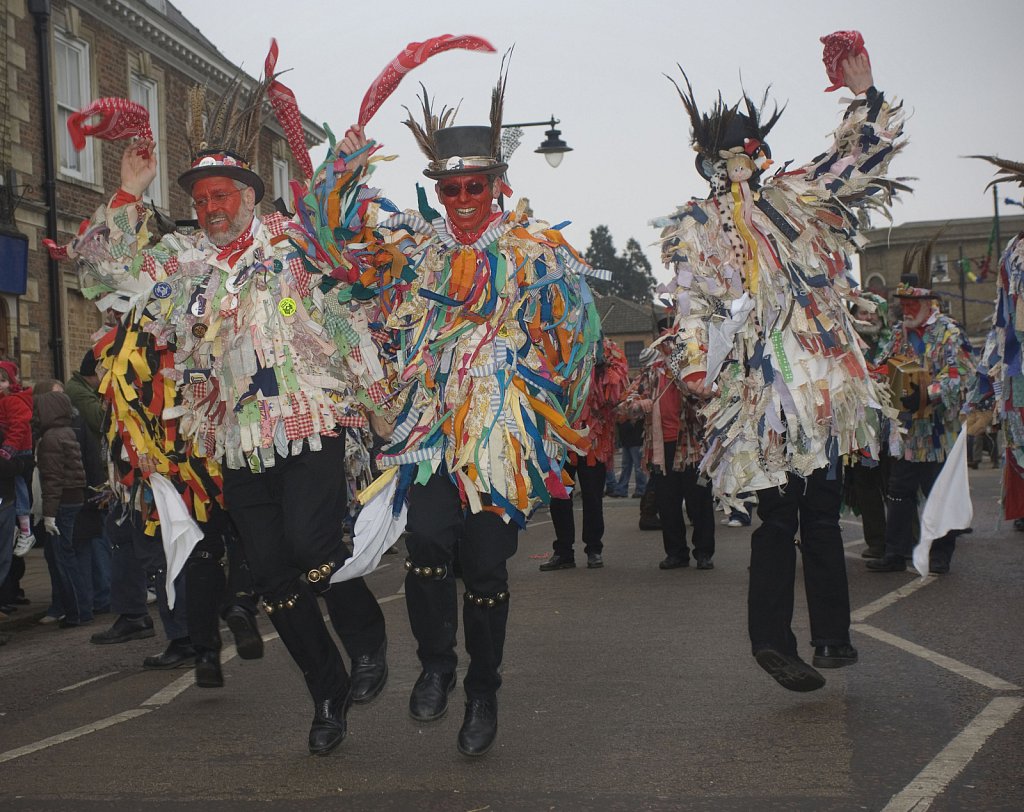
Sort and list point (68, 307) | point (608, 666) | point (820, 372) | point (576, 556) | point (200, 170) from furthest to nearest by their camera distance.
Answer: point (68, 307) → point (576, 556) → point (608, 666) → point (820, 372) → point (200, 170)

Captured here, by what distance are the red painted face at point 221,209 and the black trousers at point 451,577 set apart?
1.24 metres

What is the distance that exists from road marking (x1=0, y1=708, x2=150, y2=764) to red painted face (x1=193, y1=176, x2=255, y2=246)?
2.05 meters

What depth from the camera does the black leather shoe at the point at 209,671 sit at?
19.1 feet

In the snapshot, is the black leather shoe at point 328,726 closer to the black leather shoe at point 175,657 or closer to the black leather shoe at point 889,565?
the black leather shoe at point 175,657

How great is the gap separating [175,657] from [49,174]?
1324 cm

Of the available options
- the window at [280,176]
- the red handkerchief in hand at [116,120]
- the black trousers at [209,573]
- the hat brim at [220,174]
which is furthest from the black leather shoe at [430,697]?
the window at [280,176]

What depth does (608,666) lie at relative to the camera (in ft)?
20.1

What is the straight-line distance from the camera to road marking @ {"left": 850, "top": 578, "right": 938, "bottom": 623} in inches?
286

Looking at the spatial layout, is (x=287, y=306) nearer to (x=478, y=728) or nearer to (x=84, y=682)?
(x=478, y=728)

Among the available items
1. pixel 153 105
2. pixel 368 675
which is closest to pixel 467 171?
pixel 368 675

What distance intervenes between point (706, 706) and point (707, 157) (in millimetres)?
2244

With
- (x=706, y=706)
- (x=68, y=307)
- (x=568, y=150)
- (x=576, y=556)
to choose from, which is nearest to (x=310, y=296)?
(x=706, y=706)

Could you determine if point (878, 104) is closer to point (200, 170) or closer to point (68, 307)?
point (200, 170)

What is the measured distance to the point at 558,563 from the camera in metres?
10.8
